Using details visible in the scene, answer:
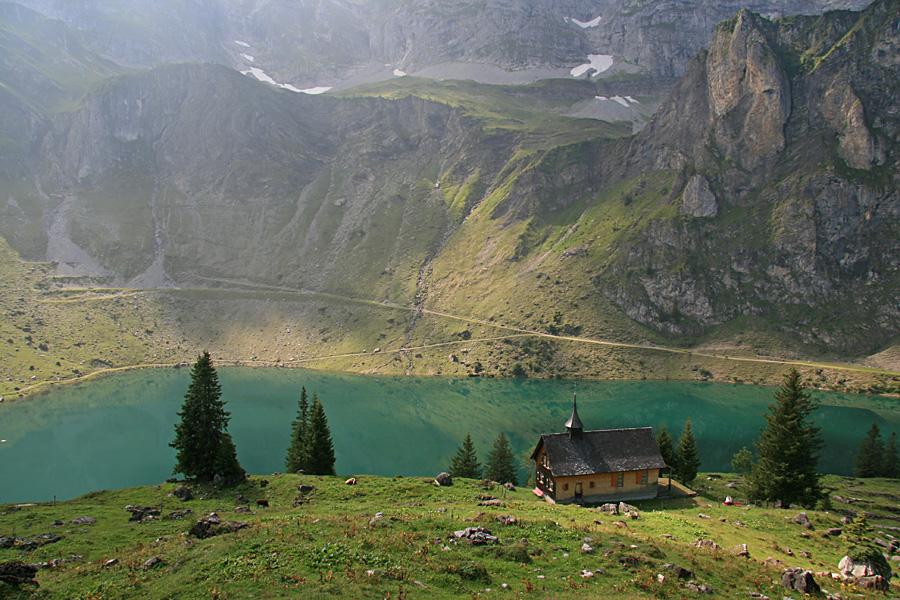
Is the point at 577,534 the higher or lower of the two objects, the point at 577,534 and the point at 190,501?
the higher

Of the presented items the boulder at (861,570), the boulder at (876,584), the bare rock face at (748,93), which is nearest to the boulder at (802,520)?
the boulder at (861,570)

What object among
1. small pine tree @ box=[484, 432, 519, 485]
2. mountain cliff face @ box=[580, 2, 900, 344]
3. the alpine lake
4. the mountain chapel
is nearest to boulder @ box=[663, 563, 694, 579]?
the mountain chapel

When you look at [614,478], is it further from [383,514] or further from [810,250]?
[810,250]

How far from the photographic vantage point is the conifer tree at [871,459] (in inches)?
2215

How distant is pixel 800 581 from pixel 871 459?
52.9 meters

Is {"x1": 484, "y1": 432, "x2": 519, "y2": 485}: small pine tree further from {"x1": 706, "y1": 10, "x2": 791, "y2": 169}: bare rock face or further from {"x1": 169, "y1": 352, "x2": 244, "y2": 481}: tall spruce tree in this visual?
{"x1": 706, "y1": 10, "x2": 791, "y2": 169}: bare rock face

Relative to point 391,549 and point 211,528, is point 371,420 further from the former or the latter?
point 391,549

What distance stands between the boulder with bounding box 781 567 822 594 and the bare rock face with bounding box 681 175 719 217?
14693 centimetres

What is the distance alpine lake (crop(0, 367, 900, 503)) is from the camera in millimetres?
64625

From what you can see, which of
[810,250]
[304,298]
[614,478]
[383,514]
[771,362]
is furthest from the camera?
[304,298]

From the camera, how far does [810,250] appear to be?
431 ft

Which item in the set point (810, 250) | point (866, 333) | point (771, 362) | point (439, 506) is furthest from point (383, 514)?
point (810, 250)

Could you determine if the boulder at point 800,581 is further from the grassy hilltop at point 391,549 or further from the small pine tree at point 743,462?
the small pine tree at point 743,462

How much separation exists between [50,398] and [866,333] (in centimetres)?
17913
